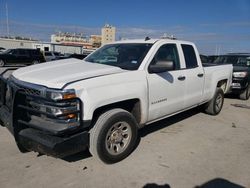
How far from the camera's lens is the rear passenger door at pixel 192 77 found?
514 cm

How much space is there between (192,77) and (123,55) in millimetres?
1608

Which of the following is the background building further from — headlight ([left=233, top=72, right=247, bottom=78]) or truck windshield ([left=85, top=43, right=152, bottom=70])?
truck windshield ([left=85, top=43, right=152, bottom=70])

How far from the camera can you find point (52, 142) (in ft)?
9.95

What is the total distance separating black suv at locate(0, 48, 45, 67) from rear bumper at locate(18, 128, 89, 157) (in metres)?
21.3

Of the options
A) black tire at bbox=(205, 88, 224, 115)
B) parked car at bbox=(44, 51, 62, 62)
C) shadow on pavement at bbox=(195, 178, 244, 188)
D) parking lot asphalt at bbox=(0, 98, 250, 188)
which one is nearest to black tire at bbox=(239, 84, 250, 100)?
black tire at bbox=(205, 88, 224, 115)

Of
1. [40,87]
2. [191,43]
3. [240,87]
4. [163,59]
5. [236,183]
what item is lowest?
[236,183]

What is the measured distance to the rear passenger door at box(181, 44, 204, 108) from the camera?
514 cm

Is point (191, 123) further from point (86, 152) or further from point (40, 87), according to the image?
point (40, 87)

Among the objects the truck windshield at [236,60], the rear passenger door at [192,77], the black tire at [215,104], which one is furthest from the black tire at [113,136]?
the truck windshield at [236,60]

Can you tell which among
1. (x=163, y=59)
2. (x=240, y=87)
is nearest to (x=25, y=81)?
(x=163, y=59)

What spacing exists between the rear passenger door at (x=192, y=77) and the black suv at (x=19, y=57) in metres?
20.6

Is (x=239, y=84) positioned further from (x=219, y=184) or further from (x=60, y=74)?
(x=60, y=74)

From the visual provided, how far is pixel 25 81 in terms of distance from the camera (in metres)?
3.45

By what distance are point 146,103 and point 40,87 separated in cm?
170
